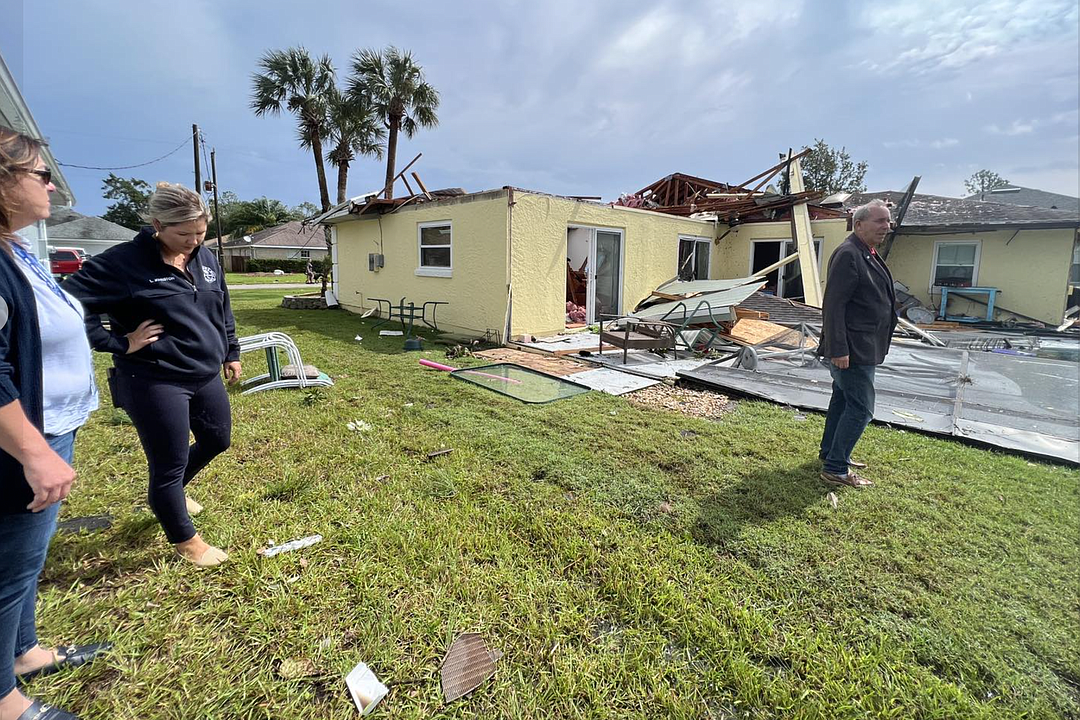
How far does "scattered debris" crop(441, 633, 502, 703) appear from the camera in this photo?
1.64 m

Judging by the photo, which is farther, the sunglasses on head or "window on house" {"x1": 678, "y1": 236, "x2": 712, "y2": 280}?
"window on house" {"x1": 678, "y1": 236, "x2": 712, "y2": 280}

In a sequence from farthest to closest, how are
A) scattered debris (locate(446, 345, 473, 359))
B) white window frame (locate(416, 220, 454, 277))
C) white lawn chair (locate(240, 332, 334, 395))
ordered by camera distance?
white window frame (locate(416, 220, 454, 277)) < scattered debris (locate(446, 345, 473, 359)) < white lawn chair (locate(240, 332, 334, 395))

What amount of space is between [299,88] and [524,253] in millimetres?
17629

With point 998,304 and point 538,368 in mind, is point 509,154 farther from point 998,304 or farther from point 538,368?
point 998,304

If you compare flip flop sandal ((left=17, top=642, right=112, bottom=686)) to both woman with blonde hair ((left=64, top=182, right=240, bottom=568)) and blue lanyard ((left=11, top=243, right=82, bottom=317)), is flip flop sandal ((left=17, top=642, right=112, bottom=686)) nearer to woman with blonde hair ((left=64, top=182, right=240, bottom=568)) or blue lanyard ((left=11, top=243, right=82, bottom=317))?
woman with blonde hair ((left=64, top=182, right=240, bottom=568))

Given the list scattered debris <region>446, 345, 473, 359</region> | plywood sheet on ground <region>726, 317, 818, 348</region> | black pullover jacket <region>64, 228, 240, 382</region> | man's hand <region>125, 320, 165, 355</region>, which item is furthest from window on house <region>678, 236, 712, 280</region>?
man's hand <region>125, 320, 165, 355</region>

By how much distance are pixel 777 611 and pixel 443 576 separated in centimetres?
156

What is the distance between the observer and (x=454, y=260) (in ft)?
31.4

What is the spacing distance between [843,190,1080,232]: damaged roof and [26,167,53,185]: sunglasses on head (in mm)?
13929

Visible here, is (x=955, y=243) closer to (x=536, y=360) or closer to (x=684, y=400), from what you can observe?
(x=684, y=400)

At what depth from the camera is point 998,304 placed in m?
12.6

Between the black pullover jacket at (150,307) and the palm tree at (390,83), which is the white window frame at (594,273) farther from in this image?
the palm tree at (390,83)

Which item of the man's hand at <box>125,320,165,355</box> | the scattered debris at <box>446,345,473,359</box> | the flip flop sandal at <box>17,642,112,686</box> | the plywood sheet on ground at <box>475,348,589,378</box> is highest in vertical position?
the man's hand at <box>125,320,165,355</box>

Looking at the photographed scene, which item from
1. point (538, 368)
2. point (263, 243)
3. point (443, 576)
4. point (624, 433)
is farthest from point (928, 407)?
point (263, 243)
